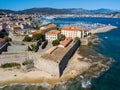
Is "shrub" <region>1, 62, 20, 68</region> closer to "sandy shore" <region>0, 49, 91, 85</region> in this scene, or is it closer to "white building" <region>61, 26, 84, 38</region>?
"sandy shore" <region>0, 49, 91, 85</region>

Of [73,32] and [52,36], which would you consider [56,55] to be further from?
[73,32]

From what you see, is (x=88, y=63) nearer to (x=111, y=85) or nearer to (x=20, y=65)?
(x=111, y=85)

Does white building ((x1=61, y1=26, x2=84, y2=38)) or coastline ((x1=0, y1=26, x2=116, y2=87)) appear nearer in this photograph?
coastline ((x1=0, y1=26, x2=116, y2=87))

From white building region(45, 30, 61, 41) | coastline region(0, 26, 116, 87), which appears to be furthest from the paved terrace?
white building region(45, 30, 61, 41)

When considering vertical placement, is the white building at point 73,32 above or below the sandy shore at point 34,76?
above

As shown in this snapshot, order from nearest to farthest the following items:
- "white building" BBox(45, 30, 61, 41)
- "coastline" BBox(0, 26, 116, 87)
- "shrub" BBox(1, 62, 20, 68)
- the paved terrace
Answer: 1. "coastline" BBox(0, 26, 116, 87)
2. the paved terrace
3. "shrub" BBox(1, 62, 20, 68)
4. "white building" BBox(45, 30, 61, 41)

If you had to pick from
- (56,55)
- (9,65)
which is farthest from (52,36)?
(9,65)

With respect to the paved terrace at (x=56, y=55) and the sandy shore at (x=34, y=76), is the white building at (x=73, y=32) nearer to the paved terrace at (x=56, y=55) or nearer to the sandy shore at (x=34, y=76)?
the paved terrace at (x=56, y=55)

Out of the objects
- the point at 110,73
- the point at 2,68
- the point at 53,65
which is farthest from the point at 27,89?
the point at 110,73

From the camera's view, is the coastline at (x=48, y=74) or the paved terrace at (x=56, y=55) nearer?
the coastline at (x=48, y=74)

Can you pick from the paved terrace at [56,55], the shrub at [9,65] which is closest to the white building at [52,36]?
the paved terrace at [56,55]

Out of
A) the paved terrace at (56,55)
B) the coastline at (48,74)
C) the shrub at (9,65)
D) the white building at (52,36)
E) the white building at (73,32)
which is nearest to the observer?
the coastline at (48,74)
